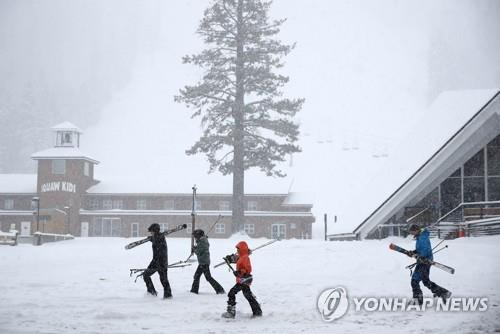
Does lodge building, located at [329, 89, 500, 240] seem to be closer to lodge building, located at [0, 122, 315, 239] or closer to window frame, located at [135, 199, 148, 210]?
lodge building, located at [0, 122, 315, 239]

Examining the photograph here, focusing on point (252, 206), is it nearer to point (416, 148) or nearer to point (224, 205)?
point (224, 205)

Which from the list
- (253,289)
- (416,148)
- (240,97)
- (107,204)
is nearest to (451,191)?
(416,148)

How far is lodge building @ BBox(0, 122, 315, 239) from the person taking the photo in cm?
5525

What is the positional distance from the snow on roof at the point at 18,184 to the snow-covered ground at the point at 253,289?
111 ft

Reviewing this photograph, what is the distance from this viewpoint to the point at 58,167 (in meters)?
55.5

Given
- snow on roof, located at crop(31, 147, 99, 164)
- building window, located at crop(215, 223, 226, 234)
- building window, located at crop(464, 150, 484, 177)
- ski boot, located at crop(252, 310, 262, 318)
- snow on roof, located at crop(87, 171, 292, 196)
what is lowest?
ski boot, located at crop(252, 310, 262, 318)

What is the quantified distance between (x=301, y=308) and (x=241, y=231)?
67.7 ft

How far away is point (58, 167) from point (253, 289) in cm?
4372

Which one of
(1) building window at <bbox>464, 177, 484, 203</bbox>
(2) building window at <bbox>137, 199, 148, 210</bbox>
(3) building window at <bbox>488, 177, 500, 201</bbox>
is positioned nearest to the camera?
(3) building window at <bbox>488, 177, 500, 201</bbox>

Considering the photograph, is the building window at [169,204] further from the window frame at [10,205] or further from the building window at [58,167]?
the window frame at [10,205]

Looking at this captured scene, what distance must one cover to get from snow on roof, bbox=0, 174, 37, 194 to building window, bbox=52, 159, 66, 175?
12.3 feet

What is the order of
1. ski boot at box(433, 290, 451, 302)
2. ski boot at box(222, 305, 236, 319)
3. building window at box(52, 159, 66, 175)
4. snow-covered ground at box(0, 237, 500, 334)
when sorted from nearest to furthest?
snow-covered ground at box(0, 237, 500, 334)
ski boot at box(222, 305, 236, 319)
ski boot at box(433, 290, 451, 302)
building window at box(52, 159, 66, 175)

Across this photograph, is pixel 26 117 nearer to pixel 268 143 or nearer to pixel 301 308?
pixel 268 143

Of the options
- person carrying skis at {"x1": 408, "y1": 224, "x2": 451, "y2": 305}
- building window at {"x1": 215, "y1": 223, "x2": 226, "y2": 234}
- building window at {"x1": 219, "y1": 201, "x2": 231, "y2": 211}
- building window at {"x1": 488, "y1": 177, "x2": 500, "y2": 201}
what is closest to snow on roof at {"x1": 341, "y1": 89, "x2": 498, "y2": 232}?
building window at {"x1": 488, "y1": 177, "x2": 500, "y2": 201}
